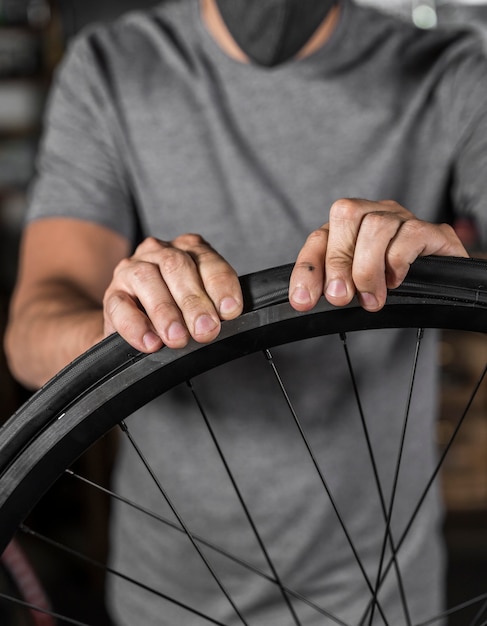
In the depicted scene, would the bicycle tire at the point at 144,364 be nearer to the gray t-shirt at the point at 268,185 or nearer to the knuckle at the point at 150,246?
the knuckle at the point at 150,246

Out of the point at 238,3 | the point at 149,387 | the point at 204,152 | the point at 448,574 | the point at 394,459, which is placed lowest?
the point at 149,387

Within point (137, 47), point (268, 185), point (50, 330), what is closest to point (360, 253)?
point (50, 330)

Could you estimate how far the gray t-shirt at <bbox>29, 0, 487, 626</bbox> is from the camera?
2.73 feet

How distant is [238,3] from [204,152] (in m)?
0.15

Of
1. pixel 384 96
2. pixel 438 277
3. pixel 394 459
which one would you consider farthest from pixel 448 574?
pixel 438 277

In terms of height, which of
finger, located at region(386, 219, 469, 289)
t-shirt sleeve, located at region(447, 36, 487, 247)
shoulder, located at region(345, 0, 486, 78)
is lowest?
finger, located at region(386, 219, 469, 289)

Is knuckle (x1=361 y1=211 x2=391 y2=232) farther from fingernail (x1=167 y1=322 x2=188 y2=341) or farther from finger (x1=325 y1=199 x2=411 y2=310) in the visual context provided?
fingernail (x1=167 y1=322 x2=188 y2=341)

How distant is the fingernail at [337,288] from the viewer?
1.35 ft

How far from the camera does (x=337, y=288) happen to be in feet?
1.35

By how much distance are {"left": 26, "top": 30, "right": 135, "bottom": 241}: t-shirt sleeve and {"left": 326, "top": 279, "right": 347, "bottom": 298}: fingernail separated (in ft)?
1.52

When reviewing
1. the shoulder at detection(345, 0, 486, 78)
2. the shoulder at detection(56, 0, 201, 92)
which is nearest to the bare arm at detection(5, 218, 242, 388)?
the shoulder at detection(56, 0, 201, 92)

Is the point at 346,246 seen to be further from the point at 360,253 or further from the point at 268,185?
the point at 268,185

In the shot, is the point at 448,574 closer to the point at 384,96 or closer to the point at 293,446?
the point at 293,446

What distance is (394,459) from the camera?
A: 2.95ft
